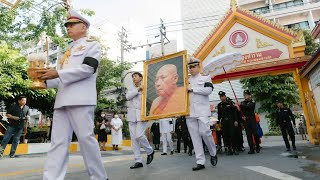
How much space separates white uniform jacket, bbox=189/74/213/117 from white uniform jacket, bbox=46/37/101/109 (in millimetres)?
2340

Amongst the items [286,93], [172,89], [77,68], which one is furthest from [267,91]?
[77,68]

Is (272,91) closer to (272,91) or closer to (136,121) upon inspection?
(272,91)

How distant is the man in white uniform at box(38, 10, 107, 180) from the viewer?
290cm

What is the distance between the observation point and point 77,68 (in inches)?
118

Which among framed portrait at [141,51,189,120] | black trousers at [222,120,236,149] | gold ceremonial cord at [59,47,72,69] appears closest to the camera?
gold ceremonial cord at [59,47,72,69]

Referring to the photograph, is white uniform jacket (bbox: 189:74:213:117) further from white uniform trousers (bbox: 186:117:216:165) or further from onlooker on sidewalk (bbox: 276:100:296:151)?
onlooker on sidewalk (bbox: 276:100:296:151)

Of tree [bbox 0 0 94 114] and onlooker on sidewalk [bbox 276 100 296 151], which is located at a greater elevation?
tree [bbox 0 0 94 114]

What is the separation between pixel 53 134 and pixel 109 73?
18523 mm

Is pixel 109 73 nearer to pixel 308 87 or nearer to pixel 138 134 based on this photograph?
pixel 308 87

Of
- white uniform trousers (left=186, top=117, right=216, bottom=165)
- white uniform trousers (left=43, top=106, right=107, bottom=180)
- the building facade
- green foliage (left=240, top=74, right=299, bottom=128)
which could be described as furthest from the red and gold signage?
the building facade

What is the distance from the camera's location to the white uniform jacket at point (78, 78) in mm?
2977

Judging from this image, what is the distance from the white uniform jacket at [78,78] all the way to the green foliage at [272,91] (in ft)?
69.5

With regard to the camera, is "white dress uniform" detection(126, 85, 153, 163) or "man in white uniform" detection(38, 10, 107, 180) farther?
"white dress uniform" detection(126, 85, 153, 163)

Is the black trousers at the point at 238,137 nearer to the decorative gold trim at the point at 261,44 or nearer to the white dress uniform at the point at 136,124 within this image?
the white dress uniform at the point at 136,124
